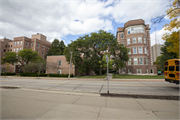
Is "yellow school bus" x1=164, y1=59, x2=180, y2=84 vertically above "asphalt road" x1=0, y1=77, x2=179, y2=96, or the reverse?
"yellow school bus" x1=164, y1=59, x2=180, y2=84

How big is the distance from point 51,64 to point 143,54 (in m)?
30.1

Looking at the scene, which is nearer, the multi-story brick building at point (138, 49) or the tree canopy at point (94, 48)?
the tree canopy at point (94, 48)

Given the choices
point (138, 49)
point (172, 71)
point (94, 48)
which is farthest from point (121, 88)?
point (138, 49)

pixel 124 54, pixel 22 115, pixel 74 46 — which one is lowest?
pixel 22 115

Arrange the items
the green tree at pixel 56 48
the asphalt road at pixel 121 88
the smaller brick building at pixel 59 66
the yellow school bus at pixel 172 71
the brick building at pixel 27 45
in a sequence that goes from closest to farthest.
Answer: the asphalt road at pixel 121 88
the yellow school bus at pixel 172 71
the smaller brick building at pixel 59 66
the brick building at pixel 27 45
the green tree at pixel 56 48

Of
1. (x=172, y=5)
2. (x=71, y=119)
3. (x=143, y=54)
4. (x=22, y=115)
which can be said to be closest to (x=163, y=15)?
(x=172, y=5)

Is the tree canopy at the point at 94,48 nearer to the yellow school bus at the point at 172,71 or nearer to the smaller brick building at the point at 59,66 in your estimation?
the smaller brick building at the point at 59,66

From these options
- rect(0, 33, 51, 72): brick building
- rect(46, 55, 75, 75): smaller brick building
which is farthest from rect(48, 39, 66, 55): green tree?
rect(46, 55, 75, 75): smaller brick building

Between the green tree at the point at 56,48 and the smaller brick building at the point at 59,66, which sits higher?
the green tree at the point at 56,48

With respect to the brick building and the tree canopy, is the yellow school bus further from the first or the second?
the brick building

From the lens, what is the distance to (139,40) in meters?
32.1

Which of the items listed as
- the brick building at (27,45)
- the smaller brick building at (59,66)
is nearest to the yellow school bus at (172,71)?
the smaller brick building at (59,66)

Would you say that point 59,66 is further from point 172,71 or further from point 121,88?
point 172,71

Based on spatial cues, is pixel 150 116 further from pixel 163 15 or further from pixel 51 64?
pixel 51 64
